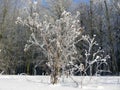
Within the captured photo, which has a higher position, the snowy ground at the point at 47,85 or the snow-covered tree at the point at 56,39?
the snow-covered tree at the point at 56,39

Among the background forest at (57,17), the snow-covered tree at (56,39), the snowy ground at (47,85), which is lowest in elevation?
the snowy ground at (47,85)

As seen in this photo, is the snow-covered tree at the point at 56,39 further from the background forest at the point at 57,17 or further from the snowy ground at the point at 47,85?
the background forest at the point at 57,17

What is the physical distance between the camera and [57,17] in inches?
1545

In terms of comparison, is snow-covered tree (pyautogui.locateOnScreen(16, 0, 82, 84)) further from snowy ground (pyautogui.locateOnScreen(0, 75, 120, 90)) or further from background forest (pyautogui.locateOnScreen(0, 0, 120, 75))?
background forest (pyautogui.locateOnScreen(0, 0, 120, 75))

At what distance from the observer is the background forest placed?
40.0 m

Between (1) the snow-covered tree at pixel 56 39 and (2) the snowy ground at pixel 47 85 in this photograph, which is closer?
(2) the snowy ground at pixel 47 85

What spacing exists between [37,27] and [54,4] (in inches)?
1084

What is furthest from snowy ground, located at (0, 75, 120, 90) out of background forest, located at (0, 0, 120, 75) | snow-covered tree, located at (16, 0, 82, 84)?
background forest, located at (0, 0, 120, 75)

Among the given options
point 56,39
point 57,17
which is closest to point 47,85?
point 56,39

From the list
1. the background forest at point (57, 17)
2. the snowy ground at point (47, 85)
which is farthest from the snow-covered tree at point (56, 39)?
the background forest at point (57, 17)

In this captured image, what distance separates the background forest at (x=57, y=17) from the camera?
40.0 meters

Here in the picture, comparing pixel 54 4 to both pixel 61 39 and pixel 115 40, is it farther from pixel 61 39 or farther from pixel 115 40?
pixel 61 39

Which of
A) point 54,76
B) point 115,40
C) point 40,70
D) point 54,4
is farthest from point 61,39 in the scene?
point 40,70

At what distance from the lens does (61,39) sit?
13.7m
